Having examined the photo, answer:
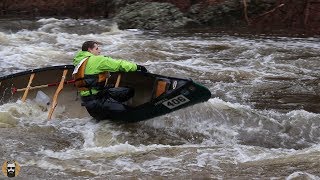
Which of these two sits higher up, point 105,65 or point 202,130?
point 105,65

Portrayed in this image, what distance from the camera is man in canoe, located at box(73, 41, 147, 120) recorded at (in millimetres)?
8375

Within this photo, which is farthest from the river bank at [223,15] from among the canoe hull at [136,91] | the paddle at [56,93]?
the paddle at [56,93]

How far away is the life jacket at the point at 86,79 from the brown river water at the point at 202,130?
75 centimetres

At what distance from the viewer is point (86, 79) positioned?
8.49m

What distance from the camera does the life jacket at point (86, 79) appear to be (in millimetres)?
8445

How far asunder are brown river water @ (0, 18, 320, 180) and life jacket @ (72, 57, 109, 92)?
752 millimetres

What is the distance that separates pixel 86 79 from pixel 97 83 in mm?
193

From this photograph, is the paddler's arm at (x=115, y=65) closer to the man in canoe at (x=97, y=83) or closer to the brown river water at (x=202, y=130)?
the man in canoe at (x=97, y=83)

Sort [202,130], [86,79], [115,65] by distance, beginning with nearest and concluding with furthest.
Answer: [115,65] → [86,79] → [202,130]

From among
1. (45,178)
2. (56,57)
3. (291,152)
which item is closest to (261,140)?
(291,152)

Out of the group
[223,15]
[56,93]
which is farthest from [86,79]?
[223,15]

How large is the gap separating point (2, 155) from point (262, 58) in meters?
8.80

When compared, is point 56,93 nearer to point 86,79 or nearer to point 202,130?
point 86,79

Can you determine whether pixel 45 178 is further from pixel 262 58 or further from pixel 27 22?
pixel 27 22
